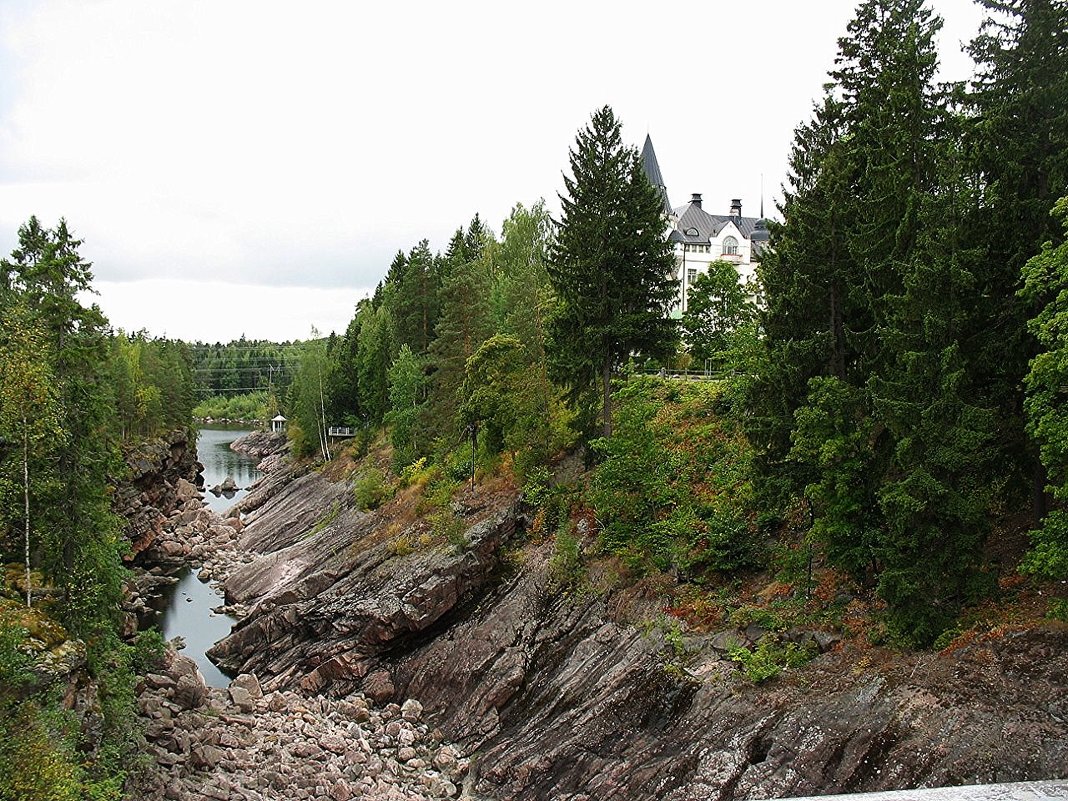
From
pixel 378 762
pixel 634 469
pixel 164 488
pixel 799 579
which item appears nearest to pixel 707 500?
pixel 634 469

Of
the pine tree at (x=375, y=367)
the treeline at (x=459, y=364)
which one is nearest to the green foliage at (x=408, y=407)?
the treeline at (x=459, y=364)

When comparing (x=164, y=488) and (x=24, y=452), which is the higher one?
(x=24, y=452)

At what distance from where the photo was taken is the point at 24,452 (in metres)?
20.7

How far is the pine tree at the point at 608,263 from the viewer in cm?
3167

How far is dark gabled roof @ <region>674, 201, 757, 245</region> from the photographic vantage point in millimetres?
72812

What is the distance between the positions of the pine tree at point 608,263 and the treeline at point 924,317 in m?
10.4

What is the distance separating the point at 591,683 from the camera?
23344mm

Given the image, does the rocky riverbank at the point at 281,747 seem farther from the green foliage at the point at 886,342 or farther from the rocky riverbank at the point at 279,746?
the green foliage at the point at 886,342

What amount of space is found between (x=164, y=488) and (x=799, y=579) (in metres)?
54.2

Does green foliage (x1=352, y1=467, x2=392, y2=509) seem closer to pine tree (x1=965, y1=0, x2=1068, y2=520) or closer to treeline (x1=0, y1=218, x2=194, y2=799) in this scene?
treeline (x1=0, y1=218, x2=194, y2=799)

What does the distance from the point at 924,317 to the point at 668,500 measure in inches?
480

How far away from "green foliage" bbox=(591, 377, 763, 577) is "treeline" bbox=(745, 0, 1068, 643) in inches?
130

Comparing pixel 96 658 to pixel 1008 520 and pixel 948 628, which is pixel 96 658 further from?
pixel 1008 520

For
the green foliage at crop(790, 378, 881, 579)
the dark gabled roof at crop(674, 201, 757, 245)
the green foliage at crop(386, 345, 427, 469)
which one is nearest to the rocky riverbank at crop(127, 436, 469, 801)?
the green foliage at crop(790, 378, 881, 579)
